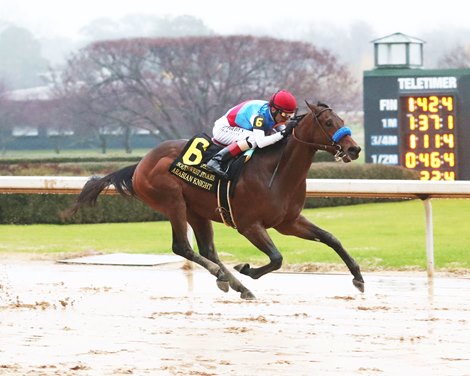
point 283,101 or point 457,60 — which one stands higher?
point 457,60

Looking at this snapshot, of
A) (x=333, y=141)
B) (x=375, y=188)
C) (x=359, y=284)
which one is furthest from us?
(x=375, y=188)

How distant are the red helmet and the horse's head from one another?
17 cm

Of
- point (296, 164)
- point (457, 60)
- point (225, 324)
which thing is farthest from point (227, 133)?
point (457, 60)

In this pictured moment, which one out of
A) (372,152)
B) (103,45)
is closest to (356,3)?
(103,45)

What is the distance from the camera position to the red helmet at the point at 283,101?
8.02 metres

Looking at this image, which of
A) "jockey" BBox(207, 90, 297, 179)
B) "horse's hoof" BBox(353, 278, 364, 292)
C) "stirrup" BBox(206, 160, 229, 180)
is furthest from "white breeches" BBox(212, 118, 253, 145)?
"horse's hoof" BBox(353, 278, 364, 292)

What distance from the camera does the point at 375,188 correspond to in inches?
389

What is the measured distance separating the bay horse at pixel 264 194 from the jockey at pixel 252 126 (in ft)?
0.28

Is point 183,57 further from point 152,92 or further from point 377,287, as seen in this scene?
point 377,287

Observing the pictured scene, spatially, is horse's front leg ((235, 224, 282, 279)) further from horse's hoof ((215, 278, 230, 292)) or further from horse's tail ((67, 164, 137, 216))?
horse's tail ((67, 164, 137, 216))

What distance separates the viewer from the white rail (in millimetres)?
9570

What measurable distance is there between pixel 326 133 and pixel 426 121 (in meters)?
10.6

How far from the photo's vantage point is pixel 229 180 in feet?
26.7

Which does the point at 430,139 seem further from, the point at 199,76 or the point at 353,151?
the point at 199,76
